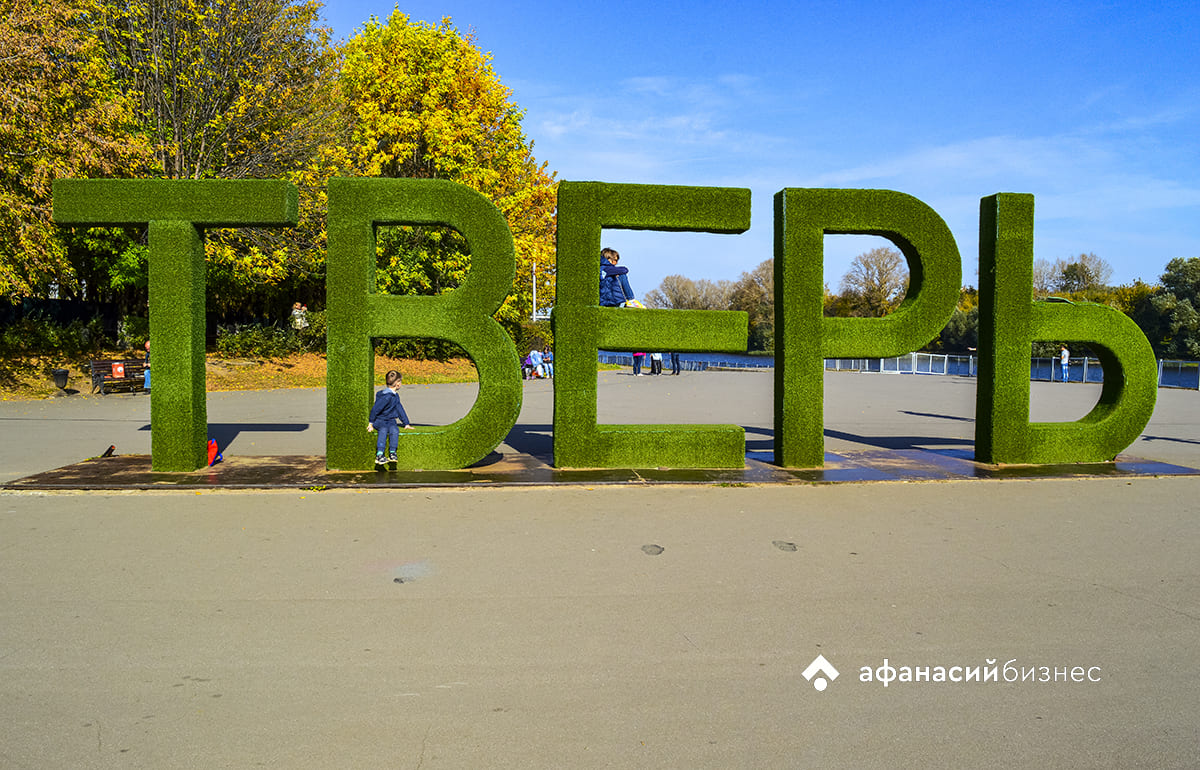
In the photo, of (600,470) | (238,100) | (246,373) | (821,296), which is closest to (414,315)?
(600,470)

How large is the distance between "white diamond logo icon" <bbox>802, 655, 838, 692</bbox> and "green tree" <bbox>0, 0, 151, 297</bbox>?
20.1 metres

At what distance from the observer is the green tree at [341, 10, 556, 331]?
29859 millimetres

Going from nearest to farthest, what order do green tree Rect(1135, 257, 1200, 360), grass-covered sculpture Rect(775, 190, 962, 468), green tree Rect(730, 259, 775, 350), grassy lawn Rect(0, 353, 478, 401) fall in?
grass-covered sculpture Rect(775, 190, 962, 468)
grassy lawn Rect(0, 353, 478, 401)
green tree Rect(1135, 257, 1200, 360)
green tree Rect(730, 259, 775, 350)

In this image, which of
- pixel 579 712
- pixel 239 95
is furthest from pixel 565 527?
pixel 239 95

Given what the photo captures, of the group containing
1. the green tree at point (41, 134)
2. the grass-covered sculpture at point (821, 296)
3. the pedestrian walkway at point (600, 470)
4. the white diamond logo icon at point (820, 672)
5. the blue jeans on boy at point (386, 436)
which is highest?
the green tree at point (41, 134)

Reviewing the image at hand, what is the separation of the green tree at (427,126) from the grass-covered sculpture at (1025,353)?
2230cm

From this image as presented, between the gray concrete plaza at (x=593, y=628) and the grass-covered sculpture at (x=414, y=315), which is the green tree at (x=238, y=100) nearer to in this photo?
the grass-covered sculpture at (x=414, y=315)

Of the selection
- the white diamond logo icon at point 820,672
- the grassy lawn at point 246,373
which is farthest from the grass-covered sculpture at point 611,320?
the grassy lawn at point 246,373

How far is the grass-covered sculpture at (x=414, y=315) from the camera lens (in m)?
9.07

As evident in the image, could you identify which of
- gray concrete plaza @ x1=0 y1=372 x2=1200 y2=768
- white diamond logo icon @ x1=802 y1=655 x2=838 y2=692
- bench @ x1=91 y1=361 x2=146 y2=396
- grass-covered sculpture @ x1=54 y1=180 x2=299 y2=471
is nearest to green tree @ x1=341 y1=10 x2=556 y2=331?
bench @ x1=91 y1=361 x2=146 y2=396

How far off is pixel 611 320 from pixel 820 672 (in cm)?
609

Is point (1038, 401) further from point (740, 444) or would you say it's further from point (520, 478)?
point (520, 478)

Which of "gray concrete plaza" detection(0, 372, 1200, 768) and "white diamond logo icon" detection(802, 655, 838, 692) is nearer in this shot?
"gray concrete plaza" detection(0, 372, 1200, 768)

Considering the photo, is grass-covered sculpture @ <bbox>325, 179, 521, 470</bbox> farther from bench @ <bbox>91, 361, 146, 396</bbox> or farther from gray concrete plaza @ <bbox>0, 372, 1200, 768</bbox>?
bench @ <bbox>91, 361, 146, 396</bbox>
